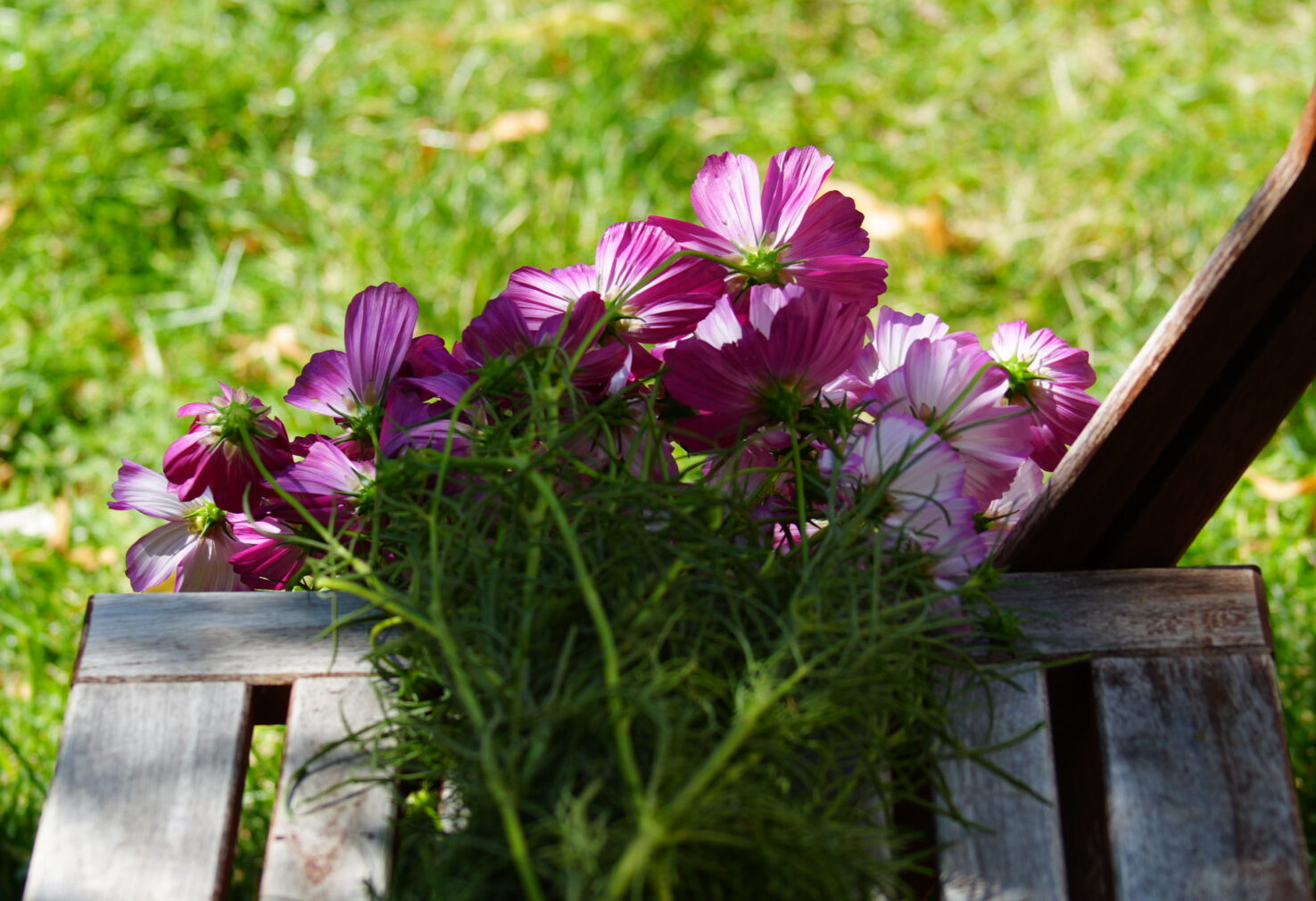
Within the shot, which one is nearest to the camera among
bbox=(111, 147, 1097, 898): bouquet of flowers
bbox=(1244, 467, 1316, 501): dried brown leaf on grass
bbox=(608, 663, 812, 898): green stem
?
bbox=(608, 663, 812, 898): green stem

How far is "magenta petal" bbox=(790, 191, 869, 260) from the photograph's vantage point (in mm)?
953

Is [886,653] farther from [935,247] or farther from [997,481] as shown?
[935,247]

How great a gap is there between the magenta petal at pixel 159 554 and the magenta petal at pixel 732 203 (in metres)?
0.50

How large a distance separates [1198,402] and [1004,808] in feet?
1.11

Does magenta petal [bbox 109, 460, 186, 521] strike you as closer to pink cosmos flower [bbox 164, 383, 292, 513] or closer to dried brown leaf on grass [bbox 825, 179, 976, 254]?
pink cosmos flower [bbox 164, 383, 292, 513]

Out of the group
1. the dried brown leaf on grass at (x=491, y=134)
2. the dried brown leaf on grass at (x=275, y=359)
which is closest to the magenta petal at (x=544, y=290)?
the dried brown leaf on grass at (x=275, y=359)

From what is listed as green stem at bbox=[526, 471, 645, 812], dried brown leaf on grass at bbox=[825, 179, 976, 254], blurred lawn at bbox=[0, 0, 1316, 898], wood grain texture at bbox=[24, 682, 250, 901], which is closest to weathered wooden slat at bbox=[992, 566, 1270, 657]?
green stem at bbox=[526, 471, 645, 812]

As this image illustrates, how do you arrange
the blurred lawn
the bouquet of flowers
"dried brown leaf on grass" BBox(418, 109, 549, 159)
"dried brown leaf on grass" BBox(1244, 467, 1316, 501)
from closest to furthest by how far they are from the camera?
1. the bouquet of flowers
2. "dried brown leaf on grass" BBox(1244, 467, 1316, 501)
3. the blurred lawn
4. "dried brown leaf on grass" BBox(418, 109, 549, 159)

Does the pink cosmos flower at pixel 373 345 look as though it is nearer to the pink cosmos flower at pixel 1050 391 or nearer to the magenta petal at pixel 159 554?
the magenta petal at pixel 159 554

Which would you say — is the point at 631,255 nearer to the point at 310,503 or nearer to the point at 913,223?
the point at 310,503

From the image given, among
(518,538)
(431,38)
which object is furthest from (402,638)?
(431,38)

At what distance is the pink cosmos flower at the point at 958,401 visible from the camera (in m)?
0.88

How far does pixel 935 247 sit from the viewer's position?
2.45m

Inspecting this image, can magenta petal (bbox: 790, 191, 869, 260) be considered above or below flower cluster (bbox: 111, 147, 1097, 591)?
above
